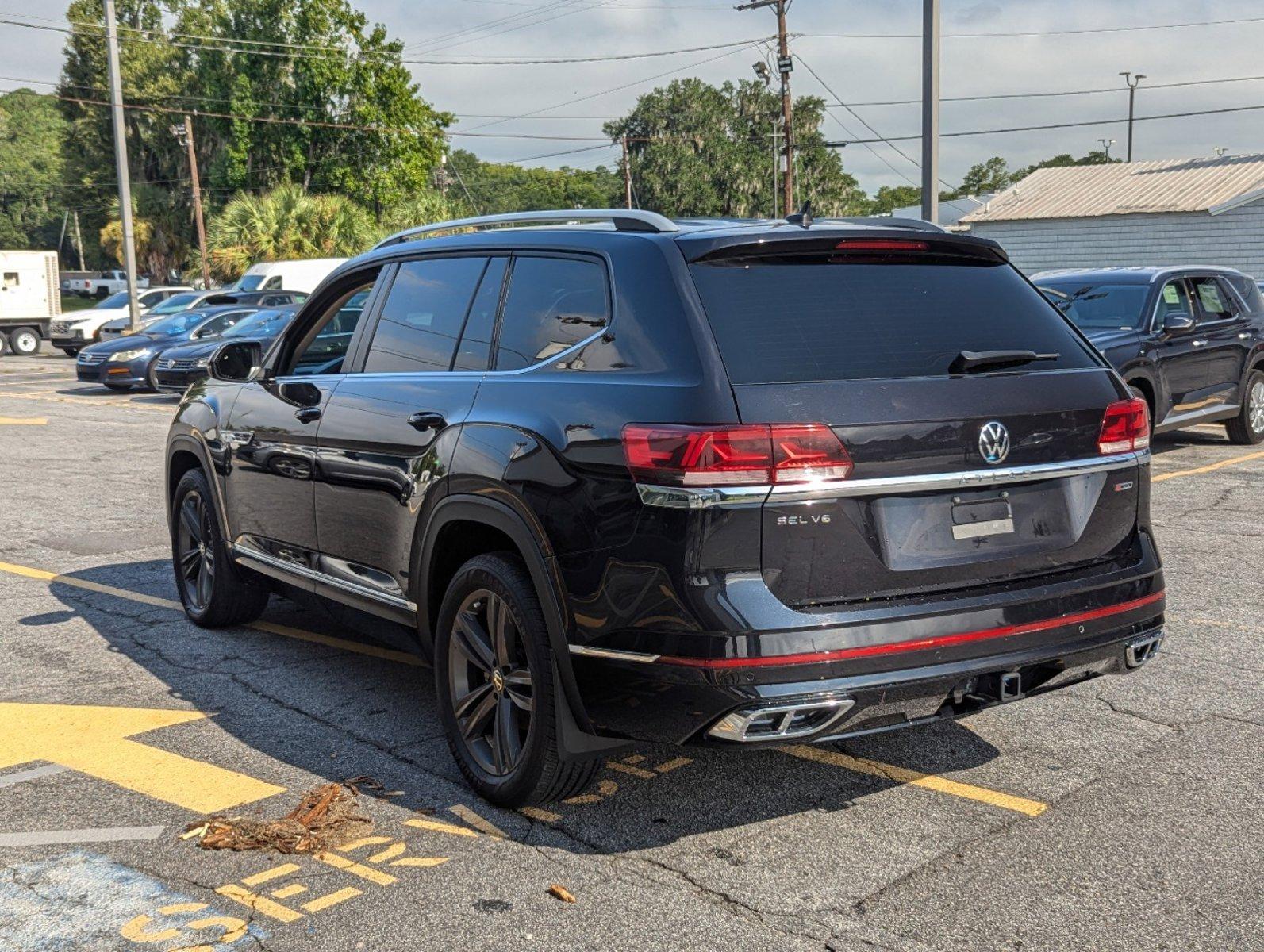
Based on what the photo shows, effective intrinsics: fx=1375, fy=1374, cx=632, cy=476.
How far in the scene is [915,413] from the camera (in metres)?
3.82

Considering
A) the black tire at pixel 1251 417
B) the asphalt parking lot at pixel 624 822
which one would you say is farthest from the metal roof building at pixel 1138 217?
the asphalt parking lot at pixel 624 822

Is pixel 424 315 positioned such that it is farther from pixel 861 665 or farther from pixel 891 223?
pixel 861 665

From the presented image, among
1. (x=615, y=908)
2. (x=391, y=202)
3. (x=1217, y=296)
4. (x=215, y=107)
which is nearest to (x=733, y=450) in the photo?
(x=615, y=908)

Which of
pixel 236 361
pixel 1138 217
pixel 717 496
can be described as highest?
pixel 1138 217

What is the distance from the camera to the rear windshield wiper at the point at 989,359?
13.2 feet

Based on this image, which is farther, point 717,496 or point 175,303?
point 175,303

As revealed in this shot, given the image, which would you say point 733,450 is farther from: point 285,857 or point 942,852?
point 285,857

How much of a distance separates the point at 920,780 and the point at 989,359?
1502 mm

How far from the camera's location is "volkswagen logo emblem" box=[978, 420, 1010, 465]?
3910 mm

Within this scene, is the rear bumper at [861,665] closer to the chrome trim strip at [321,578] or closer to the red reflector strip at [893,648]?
the red reflector strip at [893,648]

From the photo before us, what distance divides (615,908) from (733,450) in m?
1.28

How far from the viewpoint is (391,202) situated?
5931 cm

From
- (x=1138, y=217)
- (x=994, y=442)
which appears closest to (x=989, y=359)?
(x=994, y=442)

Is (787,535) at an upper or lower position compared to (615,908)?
upper
